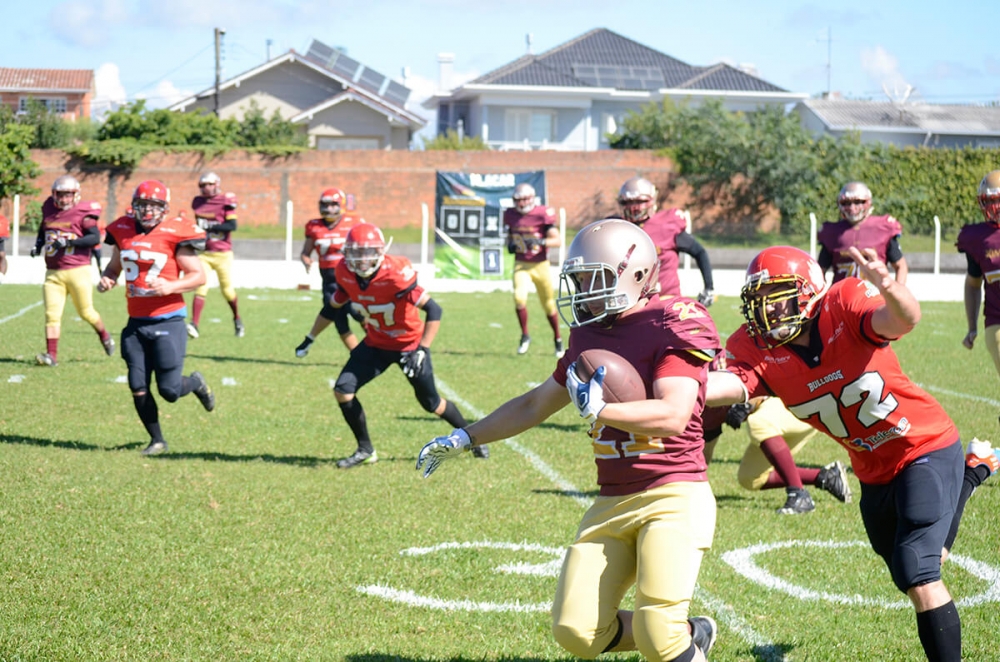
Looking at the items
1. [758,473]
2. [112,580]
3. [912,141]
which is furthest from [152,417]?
[912,141]

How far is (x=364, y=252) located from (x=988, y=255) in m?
4.62

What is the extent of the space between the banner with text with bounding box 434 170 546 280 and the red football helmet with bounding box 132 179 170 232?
1582cm

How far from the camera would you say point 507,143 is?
4266 cm

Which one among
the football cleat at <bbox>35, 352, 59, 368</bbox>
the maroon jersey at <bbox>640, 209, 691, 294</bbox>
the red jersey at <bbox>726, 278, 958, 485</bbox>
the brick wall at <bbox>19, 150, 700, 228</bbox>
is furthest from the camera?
the brick wall at <bbox>19, 150, 700, 228</bbox>

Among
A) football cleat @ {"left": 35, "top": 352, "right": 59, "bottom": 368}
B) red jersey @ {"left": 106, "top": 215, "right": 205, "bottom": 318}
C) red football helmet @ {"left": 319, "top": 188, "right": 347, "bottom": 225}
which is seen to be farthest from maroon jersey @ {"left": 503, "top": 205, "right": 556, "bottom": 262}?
red jersey @ {"left": 106, "top": 215, "right": 205, "bottom": 318}

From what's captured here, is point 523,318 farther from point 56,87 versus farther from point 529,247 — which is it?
point 56,87

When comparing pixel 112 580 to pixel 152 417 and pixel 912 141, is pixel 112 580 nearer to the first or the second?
pixel 152 417

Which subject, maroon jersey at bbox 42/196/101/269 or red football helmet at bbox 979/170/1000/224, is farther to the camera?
maroon jersey at bbox 42/196/101/269

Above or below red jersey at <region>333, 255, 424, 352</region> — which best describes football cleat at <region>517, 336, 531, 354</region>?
below

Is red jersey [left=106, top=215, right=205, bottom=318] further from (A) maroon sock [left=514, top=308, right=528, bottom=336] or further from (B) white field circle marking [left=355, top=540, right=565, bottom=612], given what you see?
(A) maroon sock [left=514, top=308, right=528, bottom=336]

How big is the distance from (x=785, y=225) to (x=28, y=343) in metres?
21.3

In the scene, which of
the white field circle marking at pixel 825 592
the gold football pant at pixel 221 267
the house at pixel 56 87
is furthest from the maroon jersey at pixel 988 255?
the house at pixel 56 87

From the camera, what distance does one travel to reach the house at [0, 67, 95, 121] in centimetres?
4534

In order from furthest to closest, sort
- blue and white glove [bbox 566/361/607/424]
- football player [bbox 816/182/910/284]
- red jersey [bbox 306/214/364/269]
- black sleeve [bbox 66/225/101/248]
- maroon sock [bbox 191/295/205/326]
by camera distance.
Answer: maroon sock [bbox 191/295/205/326] < red jersey [bbox 306/214/364/269] < black sleeve [bbox 66/225/101/248] < football player [bbox 816/182/910/284] < blue and white glove [bbox 566/361/607/424]
